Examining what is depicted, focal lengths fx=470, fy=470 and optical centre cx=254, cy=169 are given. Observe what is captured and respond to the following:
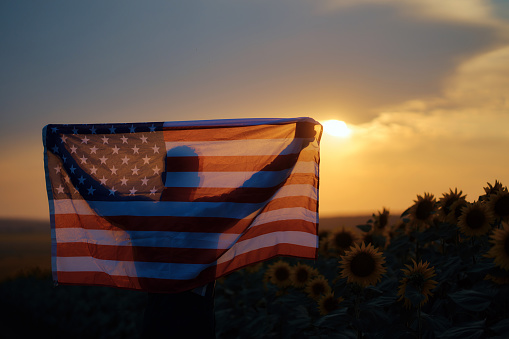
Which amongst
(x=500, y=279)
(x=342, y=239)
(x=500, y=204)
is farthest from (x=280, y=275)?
(x=500, y=279)

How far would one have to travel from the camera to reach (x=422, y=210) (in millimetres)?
6098

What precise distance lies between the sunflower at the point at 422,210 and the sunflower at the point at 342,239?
101cm

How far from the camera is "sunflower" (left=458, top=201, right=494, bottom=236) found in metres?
4.55

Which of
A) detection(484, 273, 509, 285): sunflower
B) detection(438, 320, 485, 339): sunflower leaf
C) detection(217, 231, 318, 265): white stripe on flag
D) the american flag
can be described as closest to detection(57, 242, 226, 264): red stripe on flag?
the american flag

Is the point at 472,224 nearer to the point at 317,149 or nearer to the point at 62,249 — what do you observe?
the point at 317,149

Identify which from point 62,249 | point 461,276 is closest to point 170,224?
point 62,249

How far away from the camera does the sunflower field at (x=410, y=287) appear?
145 inches

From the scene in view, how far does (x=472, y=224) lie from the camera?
4711 millimetres

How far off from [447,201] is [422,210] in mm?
645

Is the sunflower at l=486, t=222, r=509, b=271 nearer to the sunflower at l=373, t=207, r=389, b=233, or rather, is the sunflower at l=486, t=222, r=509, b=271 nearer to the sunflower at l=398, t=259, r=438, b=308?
the sunflower at l=398, t=259, r=438, b=308

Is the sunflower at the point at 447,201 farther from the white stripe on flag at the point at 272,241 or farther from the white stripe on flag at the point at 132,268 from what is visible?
the white stripe on flag at the point at 132,268

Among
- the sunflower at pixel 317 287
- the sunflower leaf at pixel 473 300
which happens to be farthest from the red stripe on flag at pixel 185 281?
the sunflower leaf at pixel 473 300

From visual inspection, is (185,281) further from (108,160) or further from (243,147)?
(108,160)

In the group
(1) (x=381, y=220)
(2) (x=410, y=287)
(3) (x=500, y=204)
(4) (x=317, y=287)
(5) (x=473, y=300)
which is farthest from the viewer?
(1) (x=381, y=220)
